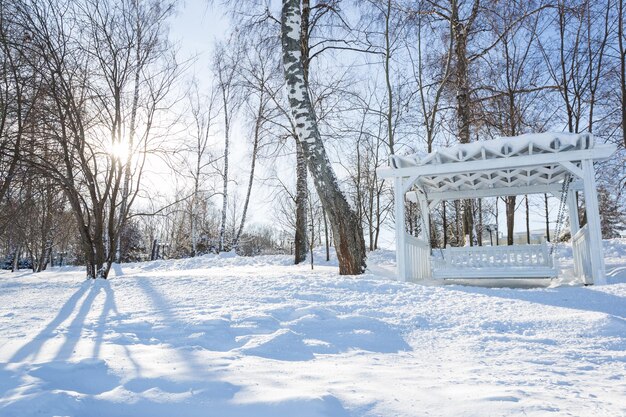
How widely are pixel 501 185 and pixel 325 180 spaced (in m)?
4.38

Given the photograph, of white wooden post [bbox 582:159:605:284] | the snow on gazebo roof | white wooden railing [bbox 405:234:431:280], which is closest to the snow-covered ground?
white wooden post [bbox 582:159:605:284]

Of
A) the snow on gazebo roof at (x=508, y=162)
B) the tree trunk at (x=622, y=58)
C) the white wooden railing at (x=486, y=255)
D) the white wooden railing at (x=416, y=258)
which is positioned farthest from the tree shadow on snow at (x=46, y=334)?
the tree trunk at (x=622, y=58)

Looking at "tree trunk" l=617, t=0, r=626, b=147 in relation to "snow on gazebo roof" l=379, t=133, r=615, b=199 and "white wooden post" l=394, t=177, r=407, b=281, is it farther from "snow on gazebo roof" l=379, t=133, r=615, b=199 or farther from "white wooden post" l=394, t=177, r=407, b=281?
"white wooden post" l=394, t=177, r=407, b=281

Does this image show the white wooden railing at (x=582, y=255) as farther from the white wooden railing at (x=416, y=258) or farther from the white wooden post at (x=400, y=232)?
the white wooden post at (x=400, y=232)

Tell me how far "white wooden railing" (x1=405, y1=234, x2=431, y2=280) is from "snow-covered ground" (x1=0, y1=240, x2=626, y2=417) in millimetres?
2062

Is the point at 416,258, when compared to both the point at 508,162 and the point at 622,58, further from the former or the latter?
the point at 622,58

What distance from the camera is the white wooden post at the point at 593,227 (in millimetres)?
6191

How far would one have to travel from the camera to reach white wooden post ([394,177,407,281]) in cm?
709

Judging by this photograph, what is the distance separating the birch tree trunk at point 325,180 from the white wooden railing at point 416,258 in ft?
2.84

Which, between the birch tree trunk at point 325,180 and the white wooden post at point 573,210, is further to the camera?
the white wooden post at point 573,210

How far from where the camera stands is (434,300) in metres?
4.71

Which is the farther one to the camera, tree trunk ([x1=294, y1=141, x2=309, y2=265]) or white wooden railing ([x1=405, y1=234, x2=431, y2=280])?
tree trunk ([x1=294, y1=141, x2=309, y2=265])

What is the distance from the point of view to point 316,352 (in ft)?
9.38

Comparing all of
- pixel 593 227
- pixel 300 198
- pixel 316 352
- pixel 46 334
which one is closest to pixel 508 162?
pixel 593 227
